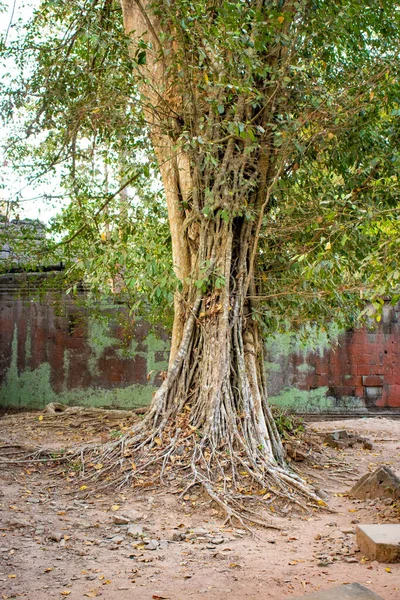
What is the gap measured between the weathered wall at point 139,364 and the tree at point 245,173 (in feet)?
14.1

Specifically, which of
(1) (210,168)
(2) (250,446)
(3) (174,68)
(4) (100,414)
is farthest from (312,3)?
(4) (100,414)

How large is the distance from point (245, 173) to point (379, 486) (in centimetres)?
293

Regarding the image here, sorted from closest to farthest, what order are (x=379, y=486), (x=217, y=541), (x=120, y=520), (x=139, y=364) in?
(x=217, y=541)
(x=120, y=520)
(x=379, y=486)
(x=139, y=364)

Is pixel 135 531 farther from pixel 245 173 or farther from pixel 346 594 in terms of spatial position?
pixel 245 173

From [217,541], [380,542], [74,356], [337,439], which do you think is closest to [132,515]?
[217,541]

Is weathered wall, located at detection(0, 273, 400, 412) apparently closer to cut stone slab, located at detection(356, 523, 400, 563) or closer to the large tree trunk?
the large tree trunk

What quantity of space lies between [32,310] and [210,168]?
20.1ft

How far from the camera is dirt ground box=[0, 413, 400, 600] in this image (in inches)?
125

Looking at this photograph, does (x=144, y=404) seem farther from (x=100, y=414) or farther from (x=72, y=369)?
(x=100, y=414)

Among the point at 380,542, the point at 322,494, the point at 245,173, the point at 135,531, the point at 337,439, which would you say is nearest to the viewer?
the point at 380,542

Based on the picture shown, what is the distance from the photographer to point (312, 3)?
5.46 meters

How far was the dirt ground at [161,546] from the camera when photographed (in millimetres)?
3182

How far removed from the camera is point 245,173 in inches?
230

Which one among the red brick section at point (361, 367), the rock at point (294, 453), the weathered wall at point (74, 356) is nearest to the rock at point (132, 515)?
the rock at point (294, 453)
